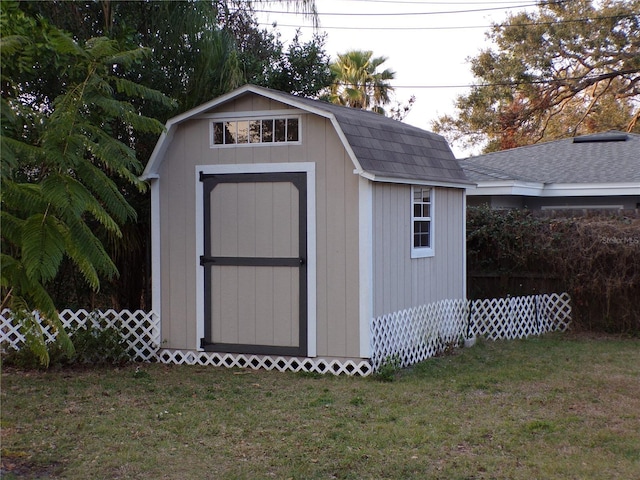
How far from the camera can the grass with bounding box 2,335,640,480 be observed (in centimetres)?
597

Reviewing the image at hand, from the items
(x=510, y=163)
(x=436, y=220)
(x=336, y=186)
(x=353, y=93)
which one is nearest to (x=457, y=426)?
(x=336, y=186)

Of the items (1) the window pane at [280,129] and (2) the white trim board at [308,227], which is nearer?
(2) the white trim board at [308,227]

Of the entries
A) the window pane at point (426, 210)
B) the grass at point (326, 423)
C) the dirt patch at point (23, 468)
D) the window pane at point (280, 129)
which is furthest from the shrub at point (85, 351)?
the window pane at point (426, 210)

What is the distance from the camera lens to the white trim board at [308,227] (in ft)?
31.2

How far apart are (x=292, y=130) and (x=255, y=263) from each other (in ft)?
5.49

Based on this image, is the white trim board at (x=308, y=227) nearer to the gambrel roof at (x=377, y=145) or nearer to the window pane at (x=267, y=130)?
the window pane at (x=267, y=130)

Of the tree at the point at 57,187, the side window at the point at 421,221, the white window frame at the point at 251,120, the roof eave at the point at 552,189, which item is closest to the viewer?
the tree at the point at 57,187

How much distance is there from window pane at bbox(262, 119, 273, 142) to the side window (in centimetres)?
200

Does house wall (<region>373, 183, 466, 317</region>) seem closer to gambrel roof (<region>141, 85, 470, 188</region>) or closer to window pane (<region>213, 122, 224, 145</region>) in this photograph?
gambrel roof (<region>141, 85, 470, 188</region>)

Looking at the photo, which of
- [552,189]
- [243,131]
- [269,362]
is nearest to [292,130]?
[243,131]

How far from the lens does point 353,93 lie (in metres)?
29.4

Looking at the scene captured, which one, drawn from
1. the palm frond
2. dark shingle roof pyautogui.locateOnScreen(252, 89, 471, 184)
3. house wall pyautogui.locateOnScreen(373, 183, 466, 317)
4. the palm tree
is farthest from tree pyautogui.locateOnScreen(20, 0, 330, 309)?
the palm tree

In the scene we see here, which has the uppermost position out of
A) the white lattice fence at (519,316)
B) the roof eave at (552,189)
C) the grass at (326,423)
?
the roof eave at (552,189)

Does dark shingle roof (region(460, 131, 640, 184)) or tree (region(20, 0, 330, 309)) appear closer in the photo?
tree (region(20, 0, 330, 309))
